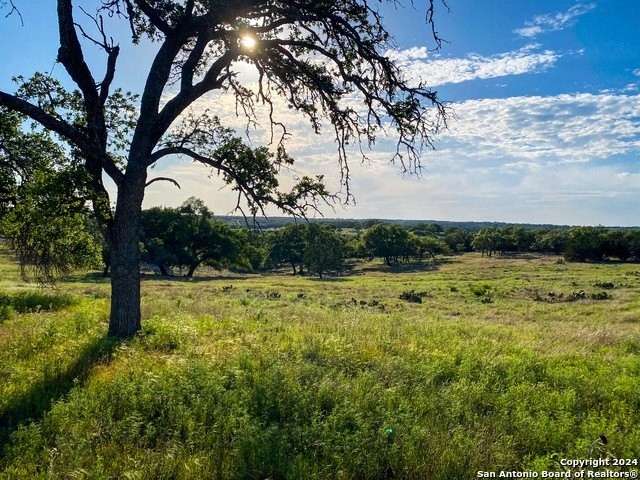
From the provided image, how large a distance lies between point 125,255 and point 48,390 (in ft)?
11.8

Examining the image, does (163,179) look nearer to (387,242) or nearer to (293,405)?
(293,405)

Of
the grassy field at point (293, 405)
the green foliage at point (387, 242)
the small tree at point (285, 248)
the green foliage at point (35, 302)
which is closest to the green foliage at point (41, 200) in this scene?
the green foliage at point (35, 302)

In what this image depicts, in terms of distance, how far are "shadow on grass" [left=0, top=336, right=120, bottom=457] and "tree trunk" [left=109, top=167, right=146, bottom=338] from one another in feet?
3.52

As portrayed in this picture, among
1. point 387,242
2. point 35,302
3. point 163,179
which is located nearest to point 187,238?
point 35,302

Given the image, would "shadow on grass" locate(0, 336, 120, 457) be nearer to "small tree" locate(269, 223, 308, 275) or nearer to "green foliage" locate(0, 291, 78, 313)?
"green foliage" locate(0, 291, 78, 313)

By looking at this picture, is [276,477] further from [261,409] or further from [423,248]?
[423,248]

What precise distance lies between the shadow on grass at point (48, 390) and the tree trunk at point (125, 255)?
3.52 feet

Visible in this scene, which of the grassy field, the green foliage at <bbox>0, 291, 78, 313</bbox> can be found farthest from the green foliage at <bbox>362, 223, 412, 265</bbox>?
the grassy field

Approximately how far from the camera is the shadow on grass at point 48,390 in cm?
528

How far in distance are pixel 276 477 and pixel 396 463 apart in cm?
134

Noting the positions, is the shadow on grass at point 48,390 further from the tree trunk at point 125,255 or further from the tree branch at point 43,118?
the tree branch at point 43,118

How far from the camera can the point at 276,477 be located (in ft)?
14.3

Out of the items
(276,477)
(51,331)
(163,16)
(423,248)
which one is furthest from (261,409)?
(423,248)

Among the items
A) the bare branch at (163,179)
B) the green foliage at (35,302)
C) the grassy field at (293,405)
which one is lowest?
the grassy field at (293,405)
